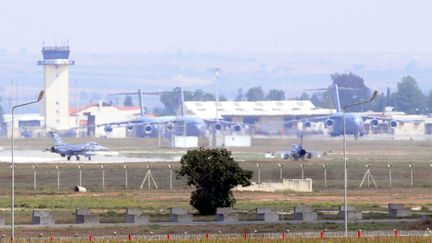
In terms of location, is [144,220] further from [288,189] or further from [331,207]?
[288,189]

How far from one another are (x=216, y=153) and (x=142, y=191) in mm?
16075

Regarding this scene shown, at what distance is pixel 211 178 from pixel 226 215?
6.40 metres

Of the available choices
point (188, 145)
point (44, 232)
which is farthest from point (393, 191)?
point (188, 145)

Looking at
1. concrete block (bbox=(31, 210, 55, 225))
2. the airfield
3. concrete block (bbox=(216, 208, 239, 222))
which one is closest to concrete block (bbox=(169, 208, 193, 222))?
the airfield

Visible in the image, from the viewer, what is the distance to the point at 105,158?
464 ft

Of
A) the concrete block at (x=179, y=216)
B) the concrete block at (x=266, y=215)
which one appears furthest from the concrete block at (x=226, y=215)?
the concrete block at (x=179, y=216)

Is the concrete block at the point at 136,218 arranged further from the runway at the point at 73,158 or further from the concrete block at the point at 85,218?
the runway at the point at 73,158

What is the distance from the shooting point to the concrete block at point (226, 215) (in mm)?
71188

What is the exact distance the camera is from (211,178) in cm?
7750

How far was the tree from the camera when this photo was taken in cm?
7681

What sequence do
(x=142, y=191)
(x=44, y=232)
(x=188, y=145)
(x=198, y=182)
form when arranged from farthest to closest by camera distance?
(x=188, y=145) < (x=142, y=191) < (x=198, y=182) < (x=44, y=232)

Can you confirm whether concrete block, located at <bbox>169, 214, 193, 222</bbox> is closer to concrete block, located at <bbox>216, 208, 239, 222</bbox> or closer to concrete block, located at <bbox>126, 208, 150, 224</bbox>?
concrete block, located at <bbox>126, 208, 150, 224</bbox>

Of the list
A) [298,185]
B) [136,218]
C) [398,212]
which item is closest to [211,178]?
[136,218]

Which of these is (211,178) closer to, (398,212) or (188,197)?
(398,212)
